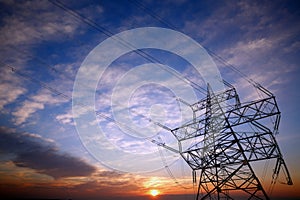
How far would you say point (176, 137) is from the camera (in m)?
19.7

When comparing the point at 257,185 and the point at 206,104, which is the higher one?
the point at 206,104

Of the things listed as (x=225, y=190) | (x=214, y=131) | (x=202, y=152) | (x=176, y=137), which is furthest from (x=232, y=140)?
(x=176, y=137)

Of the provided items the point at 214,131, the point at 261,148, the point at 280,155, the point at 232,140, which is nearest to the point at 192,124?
the point at 214,131

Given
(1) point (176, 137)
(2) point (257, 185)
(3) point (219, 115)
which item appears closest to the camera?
(2) point (257, 185)

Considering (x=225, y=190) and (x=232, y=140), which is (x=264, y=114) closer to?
(x=232, y=140)

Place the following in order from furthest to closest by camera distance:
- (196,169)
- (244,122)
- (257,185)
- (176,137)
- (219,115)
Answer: (176,137)
(196,169)
(219,115)
(244,122)
(257,185)

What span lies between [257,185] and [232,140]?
3.79 metres

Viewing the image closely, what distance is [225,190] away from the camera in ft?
51.0

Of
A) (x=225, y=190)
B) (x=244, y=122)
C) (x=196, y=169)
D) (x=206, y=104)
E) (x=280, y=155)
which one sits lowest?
(x=225, y=190)

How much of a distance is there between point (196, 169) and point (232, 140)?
4.97 m

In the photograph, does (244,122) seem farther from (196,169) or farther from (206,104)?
(196,169)

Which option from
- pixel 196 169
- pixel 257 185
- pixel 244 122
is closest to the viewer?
pixel 257 185

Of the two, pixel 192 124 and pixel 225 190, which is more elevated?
pixel 192 124

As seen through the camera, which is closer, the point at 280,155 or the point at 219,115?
the point at 280,155
